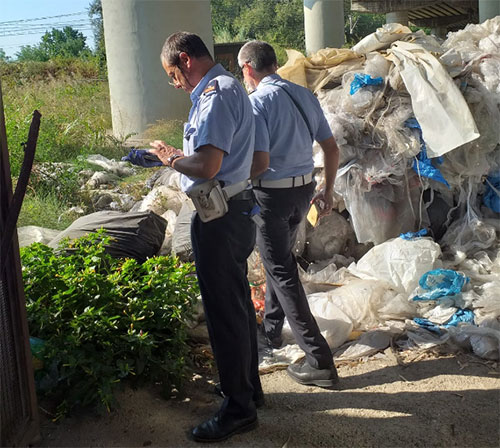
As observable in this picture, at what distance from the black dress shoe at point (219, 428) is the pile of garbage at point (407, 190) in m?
1.57

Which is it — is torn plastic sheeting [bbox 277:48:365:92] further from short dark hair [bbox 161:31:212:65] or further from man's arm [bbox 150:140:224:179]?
man's arm [bbox 150:140:224:179]

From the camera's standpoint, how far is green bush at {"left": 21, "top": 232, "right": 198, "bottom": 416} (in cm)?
277

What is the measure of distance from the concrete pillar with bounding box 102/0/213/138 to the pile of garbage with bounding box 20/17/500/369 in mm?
4445

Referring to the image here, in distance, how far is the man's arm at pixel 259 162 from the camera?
3.21 m

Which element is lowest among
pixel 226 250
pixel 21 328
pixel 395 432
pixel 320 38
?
pixel 395 432

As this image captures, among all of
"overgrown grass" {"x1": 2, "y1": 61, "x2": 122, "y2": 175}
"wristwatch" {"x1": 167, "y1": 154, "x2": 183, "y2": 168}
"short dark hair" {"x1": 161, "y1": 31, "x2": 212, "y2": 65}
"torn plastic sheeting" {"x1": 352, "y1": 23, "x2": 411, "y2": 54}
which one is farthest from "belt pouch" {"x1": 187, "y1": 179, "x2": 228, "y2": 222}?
"overgrown grass" {"x1": 2, "y1": 61, "x2": 122, "y2": 175}

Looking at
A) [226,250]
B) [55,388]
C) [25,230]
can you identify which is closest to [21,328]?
[55,388]

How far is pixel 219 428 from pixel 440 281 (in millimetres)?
2274

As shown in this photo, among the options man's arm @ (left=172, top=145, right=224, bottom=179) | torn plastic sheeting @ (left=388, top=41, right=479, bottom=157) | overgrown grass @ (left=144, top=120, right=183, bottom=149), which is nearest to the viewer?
man's arm @ (left=172, top=145, right=224, bottom=179)

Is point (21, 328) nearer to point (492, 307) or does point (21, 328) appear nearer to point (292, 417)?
point (292, 417)

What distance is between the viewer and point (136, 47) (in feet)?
31.7

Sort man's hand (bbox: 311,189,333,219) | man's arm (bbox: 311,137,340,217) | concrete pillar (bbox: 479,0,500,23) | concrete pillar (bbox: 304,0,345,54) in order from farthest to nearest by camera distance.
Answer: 1. concrete pillar (bbox: 304,0,345,54)
2. concrete pillar (bbox: 479,0,500,23)
3. man's hand (bbox: 311,189,333,219)
4. man's arm (bbox: 311,137,340,217)

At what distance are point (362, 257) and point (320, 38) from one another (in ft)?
48.6

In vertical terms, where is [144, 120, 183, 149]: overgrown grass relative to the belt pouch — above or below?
above
